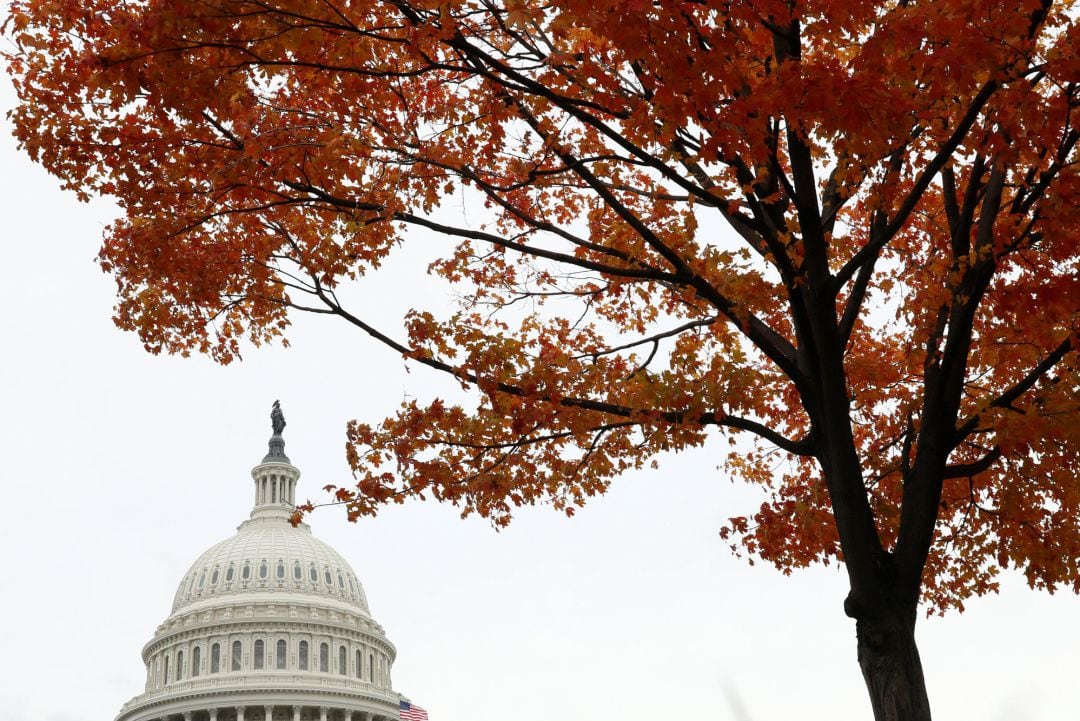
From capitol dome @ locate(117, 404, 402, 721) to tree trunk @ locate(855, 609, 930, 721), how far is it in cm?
10006

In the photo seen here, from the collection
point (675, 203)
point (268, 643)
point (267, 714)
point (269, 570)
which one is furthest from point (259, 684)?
point (675, 203)

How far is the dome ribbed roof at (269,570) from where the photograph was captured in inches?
4724

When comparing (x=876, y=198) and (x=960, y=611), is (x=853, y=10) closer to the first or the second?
(x=876, y=198)

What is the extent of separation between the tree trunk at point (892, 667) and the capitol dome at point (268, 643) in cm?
10006

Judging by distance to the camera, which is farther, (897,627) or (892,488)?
(892,488)

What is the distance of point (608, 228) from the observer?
1282 cm

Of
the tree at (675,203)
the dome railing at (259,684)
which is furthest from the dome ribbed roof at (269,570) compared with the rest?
the tree at (675,203)

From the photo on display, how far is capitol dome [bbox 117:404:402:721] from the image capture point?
358 feet

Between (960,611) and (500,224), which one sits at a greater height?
(500,224)

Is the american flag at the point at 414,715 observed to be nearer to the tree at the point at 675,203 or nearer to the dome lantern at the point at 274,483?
the dome lantern at the point at 274,483

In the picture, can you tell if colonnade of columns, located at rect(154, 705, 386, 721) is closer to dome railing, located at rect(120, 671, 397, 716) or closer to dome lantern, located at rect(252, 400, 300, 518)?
dome railing, located at rect(120, 671, 397, 716)

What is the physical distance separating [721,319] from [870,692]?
3366 millimetres

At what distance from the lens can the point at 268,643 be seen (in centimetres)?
11425

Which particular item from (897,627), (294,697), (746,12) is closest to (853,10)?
(746,12)
